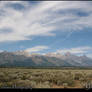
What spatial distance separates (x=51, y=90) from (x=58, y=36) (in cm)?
214

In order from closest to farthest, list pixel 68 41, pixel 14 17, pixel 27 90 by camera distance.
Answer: pixel 27 90 < pixel 14 17 < pixel 68 41

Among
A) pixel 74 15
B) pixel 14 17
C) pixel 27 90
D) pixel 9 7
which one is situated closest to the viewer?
pixel 27 90

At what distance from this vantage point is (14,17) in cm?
258

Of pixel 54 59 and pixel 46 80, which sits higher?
pixel 46 80

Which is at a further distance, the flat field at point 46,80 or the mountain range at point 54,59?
the mountain range at point 54,59

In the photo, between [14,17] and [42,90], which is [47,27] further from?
[42,90]

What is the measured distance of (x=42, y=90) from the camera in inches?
63.2

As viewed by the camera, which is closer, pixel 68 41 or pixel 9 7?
pixel 9 7

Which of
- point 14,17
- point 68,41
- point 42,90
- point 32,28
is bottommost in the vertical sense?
point 42,90

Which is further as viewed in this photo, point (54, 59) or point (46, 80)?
point (54, 59)

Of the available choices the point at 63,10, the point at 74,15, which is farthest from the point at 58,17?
the point at 74,15

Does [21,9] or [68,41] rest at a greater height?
[21,9]

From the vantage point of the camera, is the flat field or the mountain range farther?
the mountain range

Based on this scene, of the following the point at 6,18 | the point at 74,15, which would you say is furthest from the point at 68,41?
the point at 6,18
